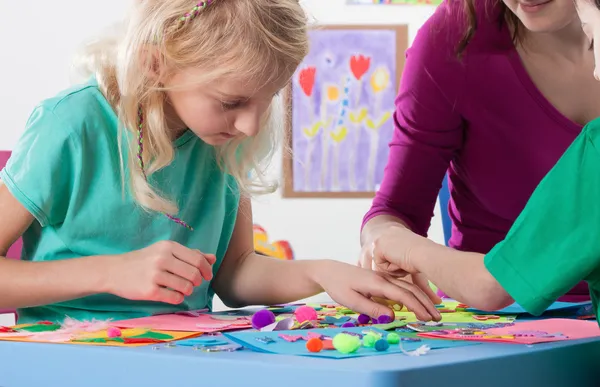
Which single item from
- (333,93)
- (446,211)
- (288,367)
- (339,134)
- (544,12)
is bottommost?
(288,367)

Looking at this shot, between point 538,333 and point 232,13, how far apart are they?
545 millimetres

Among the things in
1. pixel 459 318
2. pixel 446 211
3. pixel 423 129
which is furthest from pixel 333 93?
pixel 459 318

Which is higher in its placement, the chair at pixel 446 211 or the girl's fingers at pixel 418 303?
the chair at pixel 446 211

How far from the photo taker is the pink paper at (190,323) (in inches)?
34.0

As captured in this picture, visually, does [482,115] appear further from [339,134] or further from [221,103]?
[339,134]

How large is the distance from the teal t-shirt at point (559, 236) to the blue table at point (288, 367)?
0.19 ft

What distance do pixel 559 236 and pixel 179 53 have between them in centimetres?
53

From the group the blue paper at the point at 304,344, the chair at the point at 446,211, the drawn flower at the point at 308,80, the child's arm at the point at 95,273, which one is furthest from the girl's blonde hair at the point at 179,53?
the drawn flower at the point at 308,80

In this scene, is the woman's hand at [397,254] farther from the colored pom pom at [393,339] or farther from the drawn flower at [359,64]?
the drawn flower at [359,64]

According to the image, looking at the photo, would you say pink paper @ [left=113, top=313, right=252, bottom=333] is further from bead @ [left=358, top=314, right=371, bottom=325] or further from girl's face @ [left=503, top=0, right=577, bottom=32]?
girl's face @ [left=503, top=0, right=577, bottom=32]

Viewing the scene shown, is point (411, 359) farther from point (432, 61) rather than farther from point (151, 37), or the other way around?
point (432, 61)

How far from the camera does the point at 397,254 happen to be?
100 centimetres

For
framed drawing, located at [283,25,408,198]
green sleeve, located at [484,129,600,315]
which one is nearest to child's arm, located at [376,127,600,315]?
green sleeve, located at [484,129,600,315]

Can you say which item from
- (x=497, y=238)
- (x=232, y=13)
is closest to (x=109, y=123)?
(x=232, y=13)
